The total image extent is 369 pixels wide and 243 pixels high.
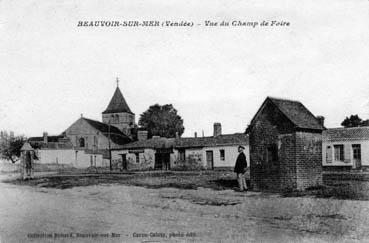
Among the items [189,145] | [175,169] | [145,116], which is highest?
[145,116]

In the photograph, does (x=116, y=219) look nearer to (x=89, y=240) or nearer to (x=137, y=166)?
(x=89, y=240)

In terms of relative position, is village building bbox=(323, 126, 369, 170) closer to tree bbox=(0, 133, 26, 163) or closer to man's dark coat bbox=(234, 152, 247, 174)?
man's dark coat bbox=(234, 152, 247, 174)

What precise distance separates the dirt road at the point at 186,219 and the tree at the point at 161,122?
39.9m

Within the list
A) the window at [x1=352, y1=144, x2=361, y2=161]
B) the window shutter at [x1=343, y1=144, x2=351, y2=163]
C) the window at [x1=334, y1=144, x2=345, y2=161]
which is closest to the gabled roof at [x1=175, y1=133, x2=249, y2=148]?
the window at [x1=334, y1=144, x2=345, y2=161]

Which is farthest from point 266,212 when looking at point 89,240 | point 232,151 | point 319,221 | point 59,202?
point 232,151

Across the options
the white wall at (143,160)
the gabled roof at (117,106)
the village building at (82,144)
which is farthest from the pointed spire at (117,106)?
the white wall at (143,160)

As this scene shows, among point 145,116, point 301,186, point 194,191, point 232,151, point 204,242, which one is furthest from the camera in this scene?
point 145,116

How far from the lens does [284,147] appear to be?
45.5ft

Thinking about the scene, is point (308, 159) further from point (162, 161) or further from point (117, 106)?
point (117, 106)

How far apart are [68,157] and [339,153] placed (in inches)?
1272

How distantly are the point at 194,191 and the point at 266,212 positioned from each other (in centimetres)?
541

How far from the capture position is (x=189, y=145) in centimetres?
3625

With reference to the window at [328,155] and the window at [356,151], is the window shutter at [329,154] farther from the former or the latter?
the window at [356,151]

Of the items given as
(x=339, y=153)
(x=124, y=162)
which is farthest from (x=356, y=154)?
(x=124, y=162)
